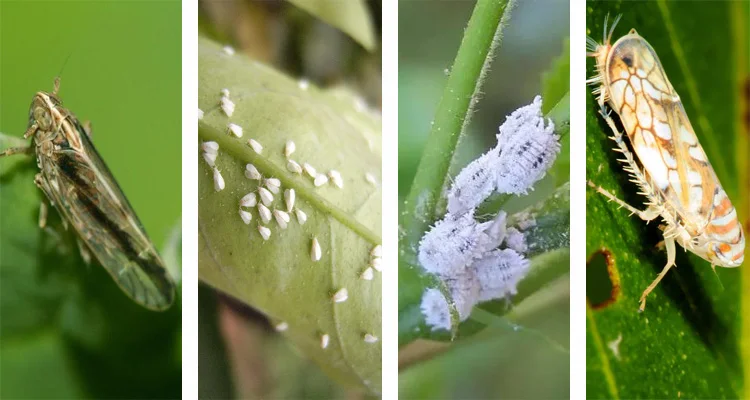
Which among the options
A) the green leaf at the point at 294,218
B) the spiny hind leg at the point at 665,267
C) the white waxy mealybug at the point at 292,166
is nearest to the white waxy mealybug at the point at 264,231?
the green leaf at the point at 294,218

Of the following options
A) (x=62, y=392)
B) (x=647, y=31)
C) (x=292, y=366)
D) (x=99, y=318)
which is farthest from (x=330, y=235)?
(x=647, y=31)

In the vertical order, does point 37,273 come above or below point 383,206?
below

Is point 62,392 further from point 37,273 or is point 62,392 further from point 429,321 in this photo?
point 429,321

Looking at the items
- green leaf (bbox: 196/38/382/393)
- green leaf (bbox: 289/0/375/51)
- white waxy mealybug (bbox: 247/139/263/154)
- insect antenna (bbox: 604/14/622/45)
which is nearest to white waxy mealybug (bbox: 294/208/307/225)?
green leaf (bbox: 196/38/382/393)

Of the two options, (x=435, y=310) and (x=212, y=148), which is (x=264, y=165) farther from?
(x=435, y=310)

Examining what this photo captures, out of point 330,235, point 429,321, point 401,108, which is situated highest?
point 401,108

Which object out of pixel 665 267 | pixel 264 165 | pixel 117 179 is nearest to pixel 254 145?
pixel 264 165
